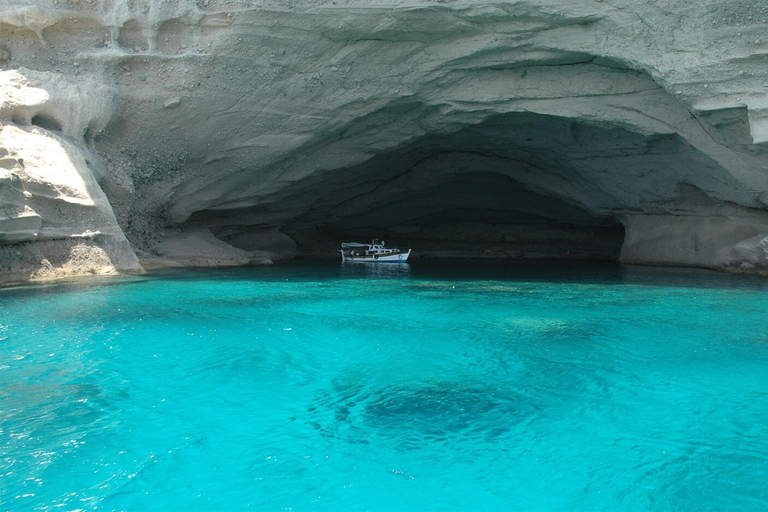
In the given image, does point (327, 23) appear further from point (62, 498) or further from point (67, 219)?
point (62, 498)

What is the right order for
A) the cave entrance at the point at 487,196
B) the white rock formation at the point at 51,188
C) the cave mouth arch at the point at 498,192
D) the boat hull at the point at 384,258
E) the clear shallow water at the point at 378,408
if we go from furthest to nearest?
the boat hull at the point at 384,258 < the cave entrance at the point at 487,196 < the cave mouth arch at the point at 498,192 < the white rock formation at the point at 51,188 < the clear shallow water at the point at 378,408

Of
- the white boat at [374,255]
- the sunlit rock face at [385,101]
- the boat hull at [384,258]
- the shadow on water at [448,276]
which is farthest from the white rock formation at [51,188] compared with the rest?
the white boat at [374,255]

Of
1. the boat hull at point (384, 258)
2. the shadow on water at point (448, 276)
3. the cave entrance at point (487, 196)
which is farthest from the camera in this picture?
the boat hull at point (384, 258)

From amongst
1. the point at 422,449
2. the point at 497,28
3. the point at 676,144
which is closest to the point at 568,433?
the point at 422,449

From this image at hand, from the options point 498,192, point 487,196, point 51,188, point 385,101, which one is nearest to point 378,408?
point 51,188

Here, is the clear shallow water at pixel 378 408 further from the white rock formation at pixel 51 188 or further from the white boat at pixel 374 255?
the white boat at pixel 374 255

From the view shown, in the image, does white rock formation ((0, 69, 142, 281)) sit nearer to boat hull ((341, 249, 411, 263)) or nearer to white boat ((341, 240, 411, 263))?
boat hull ((341, 249, 411, 263))

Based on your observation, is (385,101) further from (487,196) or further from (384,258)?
(384,258)
